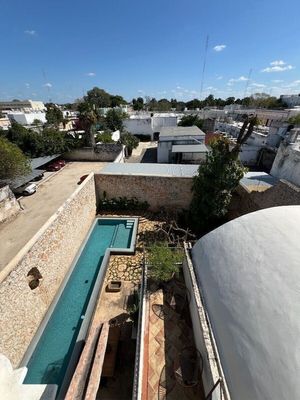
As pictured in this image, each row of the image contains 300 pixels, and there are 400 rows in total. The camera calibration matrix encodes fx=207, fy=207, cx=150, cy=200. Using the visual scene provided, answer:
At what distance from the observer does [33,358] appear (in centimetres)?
906

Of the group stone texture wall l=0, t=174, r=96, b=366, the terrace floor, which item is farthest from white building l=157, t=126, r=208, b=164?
the terrace floor

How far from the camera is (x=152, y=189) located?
18.1m

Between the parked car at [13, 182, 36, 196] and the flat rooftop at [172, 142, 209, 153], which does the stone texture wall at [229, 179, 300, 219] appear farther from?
the parked car at [13, 182, 36, 196]

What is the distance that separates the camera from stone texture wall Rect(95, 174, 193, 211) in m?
17.7

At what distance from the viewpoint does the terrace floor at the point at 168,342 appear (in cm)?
536

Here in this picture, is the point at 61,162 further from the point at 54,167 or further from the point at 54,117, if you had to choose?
the point at 54,117

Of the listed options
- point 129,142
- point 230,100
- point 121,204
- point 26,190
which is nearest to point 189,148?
point 129,142

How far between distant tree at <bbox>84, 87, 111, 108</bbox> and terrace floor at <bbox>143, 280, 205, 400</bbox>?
3162 inches

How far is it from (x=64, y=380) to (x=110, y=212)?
12391 millimetres

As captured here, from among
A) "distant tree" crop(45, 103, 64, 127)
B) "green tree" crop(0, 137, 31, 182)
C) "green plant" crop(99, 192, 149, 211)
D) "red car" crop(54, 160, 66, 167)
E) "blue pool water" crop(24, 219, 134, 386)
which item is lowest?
"blue pool water" crop(24, 219, 134, 386)

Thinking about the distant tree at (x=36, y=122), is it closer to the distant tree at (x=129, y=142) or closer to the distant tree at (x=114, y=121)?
the distant tree at (x=114, y=121)

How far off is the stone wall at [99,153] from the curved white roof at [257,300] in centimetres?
2100

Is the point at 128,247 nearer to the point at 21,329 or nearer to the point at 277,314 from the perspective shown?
the point at 21,329

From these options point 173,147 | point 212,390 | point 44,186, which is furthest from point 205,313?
point 173,147
